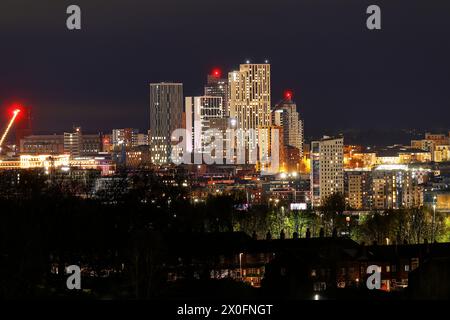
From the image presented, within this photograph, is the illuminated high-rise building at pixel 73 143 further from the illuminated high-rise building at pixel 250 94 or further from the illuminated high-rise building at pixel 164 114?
the illuminated high-rise building at pixel 250 94

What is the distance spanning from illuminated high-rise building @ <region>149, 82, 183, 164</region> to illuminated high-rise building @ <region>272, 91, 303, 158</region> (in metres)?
10.3

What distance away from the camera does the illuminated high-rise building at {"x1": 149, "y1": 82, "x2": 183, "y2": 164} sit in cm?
10838

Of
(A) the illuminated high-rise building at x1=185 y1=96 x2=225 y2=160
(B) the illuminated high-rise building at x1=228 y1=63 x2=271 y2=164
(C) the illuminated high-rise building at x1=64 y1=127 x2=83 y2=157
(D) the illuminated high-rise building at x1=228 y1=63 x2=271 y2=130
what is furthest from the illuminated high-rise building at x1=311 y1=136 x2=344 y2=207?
(C) the illuminated high-rise building at x1=64 y1=127 x2=83 y2=157

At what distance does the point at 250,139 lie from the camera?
11200 centimetres

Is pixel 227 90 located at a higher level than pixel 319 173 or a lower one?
higher

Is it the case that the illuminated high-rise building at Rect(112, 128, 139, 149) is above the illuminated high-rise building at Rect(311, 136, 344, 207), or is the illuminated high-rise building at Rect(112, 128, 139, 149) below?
above

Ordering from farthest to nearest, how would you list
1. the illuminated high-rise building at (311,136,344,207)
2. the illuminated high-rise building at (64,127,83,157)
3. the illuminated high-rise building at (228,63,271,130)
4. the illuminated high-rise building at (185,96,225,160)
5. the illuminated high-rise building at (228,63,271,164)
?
the illuminated high-rise building at (64,127,83,157)
the illuminated high-rise building at (228,63,271,130)
the illuminated high-rise building at (228,63,271,164)
the illuminated high-rise building at (185,96,225,160)
the illuminated high-rise building at (311,136,344,207)

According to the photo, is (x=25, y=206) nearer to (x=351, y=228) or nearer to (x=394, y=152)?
(x=351, y=228)

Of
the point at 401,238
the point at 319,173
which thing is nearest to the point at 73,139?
the point at 319,173

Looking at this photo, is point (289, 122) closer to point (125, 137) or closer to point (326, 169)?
point (125, 137)

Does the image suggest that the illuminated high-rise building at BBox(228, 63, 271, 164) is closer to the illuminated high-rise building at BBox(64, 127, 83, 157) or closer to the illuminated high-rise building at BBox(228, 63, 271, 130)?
the illuminated high-rise building at BBox(228, 63, 271, 130)

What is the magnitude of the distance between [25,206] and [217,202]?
1832cm

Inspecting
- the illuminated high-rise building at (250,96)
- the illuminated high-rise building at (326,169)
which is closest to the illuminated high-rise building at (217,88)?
the illuminated high-rise building at (250,96)

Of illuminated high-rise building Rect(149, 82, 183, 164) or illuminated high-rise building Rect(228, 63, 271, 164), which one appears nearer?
illuminated high-rise building Rect(149, 82, 183, 164)
